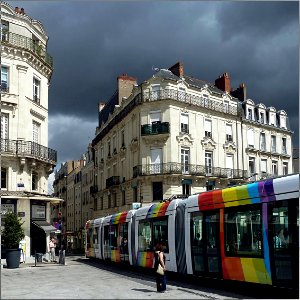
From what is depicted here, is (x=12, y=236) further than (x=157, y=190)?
No

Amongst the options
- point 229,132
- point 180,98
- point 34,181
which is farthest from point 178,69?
point 34,181

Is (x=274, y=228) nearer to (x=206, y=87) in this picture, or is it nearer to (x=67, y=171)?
(x=206, y=87)

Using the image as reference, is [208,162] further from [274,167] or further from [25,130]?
[25,130]

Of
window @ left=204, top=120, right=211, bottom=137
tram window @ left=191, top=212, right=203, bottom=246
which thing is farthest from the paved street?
window @ left=204, top=120, right=211, bottom=137

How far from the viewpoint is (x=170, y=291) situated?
504 inches

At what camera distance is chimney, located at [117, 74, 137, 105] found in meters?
49.2

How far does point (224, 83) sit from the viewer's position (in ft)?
153

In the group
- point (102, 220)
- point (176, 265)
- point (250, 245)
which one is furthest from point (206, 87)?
point (250, 245)

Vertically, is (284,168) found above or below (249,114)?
below

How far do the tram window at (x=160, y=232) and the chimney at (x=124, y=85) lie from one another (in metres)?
32.6

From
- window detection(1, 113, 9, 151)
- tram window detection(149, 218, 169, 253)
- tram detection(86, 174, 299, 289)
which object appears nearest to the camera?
tram detection(86, 174, 299, 289)

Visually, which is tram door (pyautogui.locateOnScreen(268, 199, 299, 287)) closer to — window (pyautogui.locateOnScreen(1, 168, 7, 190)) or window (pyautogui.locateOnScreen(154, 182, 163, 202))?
window (pyautogui.locateOnScreen(1, 168, 7, 190))

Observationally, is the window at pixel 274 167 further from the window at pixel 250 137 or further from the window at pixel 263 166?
the window at pixel 250 137

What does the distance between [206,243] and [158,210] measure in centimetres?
381
